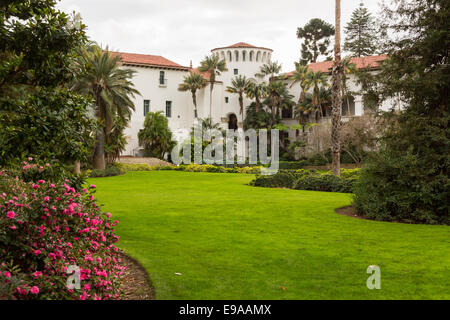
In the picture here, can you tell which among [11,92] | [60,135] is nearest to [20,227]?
[60,135]

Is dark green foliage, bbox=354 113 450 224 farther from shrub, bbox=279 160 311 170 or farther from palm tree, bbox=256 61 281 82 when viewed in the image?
palm tree, bbox=256 61 281 82

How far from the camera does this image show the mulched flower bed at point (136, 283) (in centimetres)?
559

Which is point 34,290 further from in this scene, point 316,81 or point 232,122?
point 232,122

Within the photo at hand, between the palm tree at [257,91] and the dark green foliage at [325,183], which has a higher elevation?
the palm tree at [257,91]

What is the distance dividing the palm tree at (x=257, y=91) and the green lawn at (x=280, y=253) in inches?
1734

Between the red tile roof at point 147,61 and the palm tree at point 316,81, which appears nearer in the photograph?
the palm tree at point 316,81

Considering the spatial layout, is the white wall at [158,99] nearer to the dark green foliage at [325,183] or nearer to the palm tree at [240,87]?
the palm tree at [240,87]

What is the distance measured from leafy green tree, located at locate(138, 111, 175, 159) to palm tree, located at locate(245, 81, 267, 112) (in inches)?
506

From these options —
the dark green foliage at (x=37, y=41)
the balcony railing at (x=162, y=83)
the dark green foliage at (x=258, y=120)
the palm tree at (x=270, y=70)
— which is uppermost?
the palm tree at (x=270, y=70)

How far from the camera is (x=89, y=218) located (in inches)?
256

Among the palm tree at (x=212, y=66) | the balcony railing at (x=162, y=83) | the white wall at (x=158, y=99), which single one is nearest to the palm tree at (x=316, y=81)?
the palm tree at (x=212, y=66)

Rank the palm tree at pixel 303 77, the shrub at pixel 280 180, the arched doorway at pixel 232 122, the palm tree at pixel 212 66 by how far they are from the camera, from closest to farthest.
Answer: the shrub at pixel 280 180
the palm tree at pixel 303 77
the palm tree at pixel 212 66
the arched doorway at pixel 232 122

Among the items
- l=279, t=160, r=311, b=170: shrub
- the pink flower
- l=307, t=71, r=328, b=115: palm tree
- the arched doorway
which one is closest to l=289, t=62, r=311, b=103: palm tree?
l=307, t=71, r=328, b=115: palm tree
